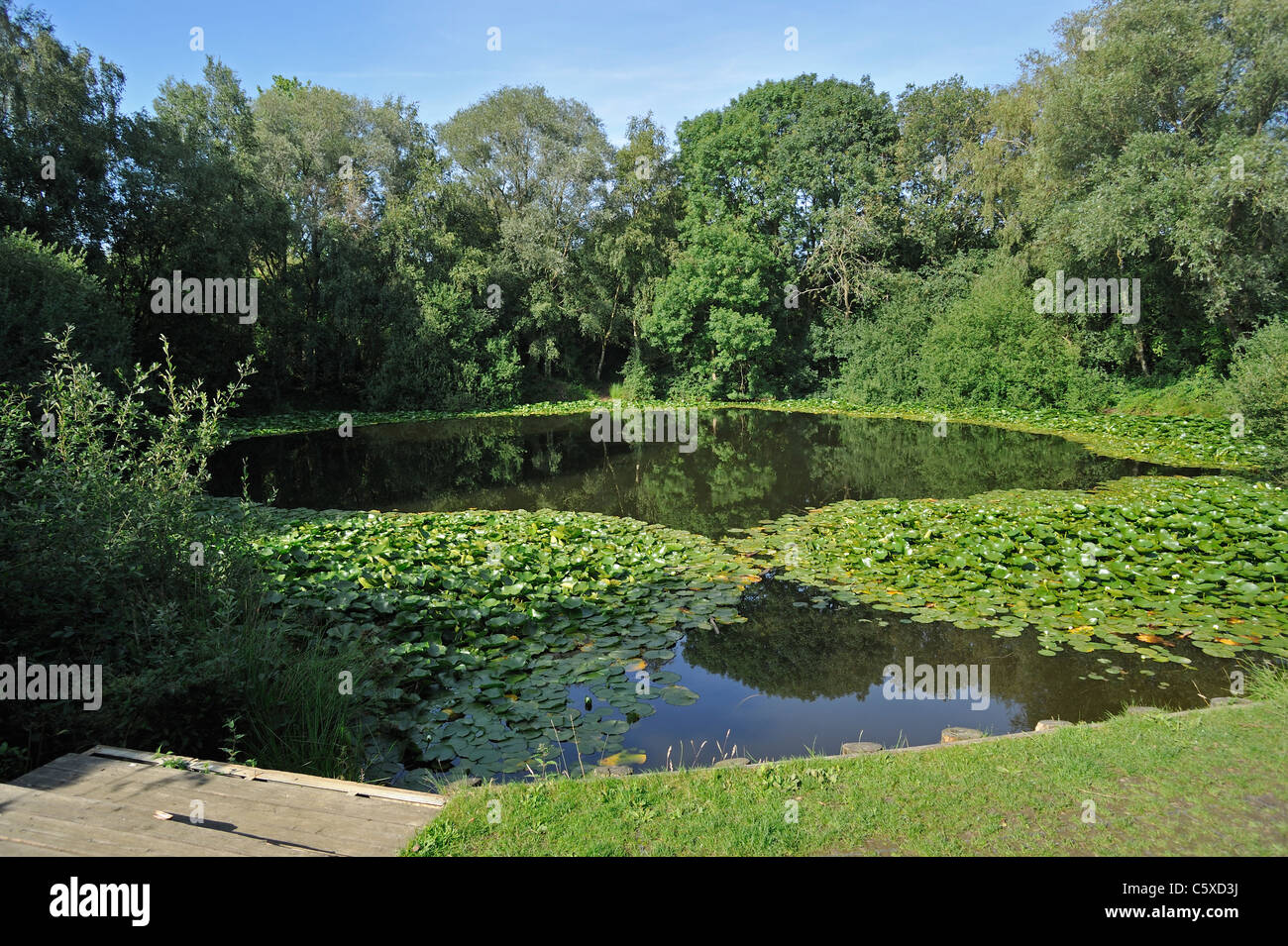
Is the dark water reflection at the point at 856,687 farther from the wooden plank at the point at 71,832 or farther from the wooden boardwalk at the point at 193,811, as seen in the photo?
the wooden plank at the point at 71,832

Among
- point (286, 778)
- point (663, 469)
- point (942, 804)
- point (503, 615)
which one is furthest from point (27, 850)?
point (663, 469)

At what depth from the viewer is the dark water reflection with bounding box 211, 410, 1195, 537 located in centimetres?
1226

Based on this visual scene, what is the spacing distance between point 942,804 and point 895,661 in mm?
3106

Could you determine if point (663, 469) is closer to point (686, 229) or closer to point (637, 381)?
point (637, 381)

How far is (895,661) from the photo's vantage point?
253 inches

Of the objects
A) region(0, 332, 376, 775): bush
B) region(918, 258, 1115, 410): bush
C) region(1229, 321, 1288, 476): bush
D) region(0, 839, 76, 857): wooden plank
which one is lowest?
region(0, 839, 76, 857): wooden plank

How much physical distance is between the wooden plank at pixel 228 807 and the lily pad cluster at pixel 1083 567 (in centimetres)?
547

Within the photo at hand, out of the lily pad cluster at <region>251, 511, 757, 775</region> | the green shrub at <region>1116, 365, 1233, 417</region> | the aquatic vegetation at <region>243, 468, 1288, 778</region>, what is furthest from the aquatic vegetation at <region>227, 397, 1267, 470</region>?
the aquatic vegetation at <region>243, 468, 1288, 778</region>

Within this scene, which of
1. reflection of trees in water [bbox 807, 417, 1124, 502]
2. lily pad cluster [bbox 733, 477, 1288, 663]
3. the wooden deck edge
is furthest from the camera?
reflection of trees in water [bbox 807, 417, 1124, 502]

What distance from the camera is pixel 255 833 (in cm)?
308

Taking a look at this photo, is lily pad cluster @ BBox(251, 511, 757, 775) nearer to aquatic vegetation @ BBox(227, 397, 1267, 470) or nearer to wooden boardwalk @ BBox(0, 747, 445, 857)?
wooden boardwalk @ BBox(0, 747, 445, 857)

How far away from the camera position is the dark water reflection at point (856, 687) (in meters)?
5.27

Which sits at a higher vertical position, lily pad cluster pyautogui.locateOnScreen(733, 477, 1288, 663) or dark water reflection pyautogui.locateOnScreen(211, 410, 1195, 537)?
dark water reflection pyautogui.locateOnScreen(211, 410, 1195, 537)

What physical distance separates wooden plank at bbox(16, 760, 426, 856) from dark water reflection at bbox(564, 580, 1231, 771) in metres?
1.82
